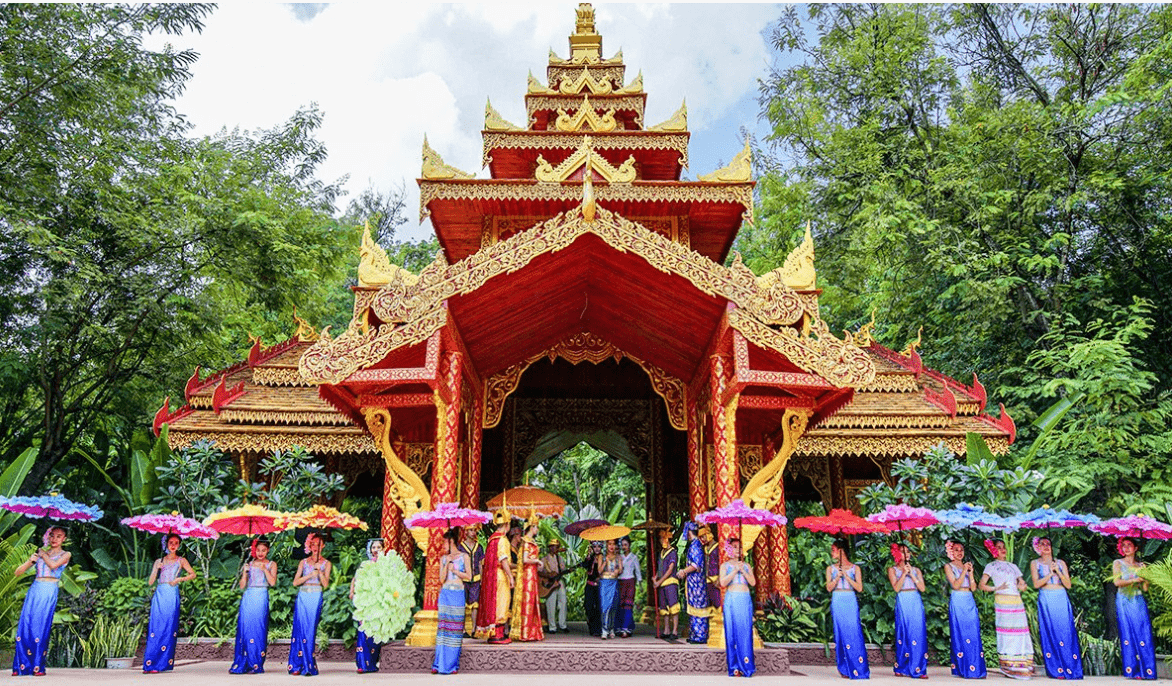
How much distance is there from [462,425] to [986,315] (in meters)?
9.56

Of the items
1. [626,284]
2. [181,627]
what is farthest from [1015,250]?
[181,627]

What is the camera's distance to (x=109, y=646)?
335 inches

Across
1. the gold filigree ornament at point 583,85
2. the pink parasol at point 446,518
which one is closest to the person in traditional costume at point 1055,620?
the pink parasol at point 446,518

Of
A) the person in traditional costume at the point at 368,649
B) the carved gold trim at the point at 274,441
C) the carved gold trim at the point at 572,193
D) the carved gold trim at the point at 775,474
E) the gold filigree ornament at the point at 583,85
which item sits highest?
the gold filigree ornament at the point at 583,85

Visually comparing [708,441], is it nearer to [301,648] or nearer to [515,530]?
[515,530]

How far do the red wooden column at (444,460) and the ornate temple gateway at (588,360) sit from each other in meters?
0.02

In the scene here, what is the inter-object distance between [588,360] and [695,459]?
1889 millimetres

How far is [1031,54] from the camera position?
15945mm

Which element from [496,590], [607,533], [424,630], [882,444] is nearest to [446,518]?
[424,630]

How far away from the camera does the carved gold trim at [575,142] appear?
12.1 meters

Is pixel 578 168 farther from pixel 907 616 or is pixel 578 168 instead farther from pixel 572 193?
pixel 907 616

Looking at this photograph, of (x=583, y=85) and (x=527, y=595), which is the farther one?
(x=583, y=85)

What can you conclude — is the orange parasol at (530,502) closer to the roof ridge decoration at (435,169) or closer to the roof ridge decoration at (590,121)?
the roof ridge decoration at (435,169)

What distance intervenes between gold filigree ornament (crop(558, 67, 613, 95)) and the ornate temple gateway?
3 centimetres
